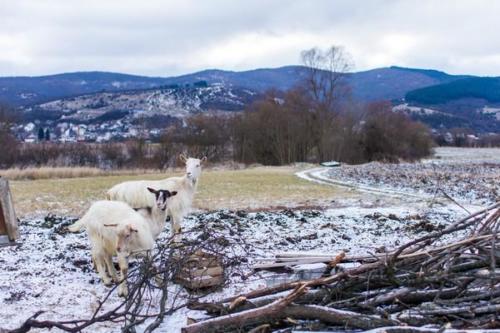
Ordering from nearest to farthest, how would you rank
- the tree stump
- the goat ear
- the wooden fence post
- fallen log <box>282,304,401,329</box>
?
fallen log <box>282,304,401,329</box> < the wooden fence post < the tree stump < the goat ear

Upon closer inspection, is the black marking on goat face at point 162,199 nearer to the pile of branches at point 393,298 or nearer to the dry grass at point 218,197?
the pile of branches at point 393,298

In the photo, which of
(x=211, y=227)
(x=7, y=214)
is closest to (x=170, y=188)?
(x=211, y=227)

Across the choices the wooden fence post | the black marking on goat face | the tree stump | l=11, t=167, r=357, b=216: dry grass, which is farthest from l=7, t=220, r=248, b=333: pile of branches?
l=11, t=167, r=357, b=216: dry grass

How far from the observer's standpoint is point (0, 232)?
316 inches

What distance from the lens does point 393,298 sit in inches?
219

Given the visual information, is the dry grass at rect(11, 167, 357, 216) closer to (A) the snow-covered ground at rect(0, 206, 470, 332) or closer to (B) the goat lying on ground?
(A) the snow-covered ground at rect(0, 206, 470, 332)

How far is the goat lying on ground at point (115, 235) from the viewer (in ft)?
A: 26.2

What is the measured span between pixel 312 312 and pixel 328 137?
5882 cm

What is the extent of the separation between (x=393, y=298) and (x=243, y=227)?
7.57 meters

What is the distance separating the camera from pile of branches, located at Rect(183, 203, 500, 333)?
515 centimetres

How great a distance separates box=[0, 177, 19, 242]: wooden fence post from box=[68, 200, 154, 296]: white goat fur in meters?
1.08

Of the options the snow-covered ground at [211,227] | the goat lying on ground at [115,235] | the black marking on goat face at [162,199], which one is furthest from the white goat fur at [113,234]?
the black marking on goat face at [162,199]

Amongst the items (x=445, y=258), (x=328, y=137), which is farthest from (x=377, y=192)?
(x=328, y=137)

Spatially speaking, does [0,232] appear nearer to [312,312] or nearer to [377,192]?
[312,312]
